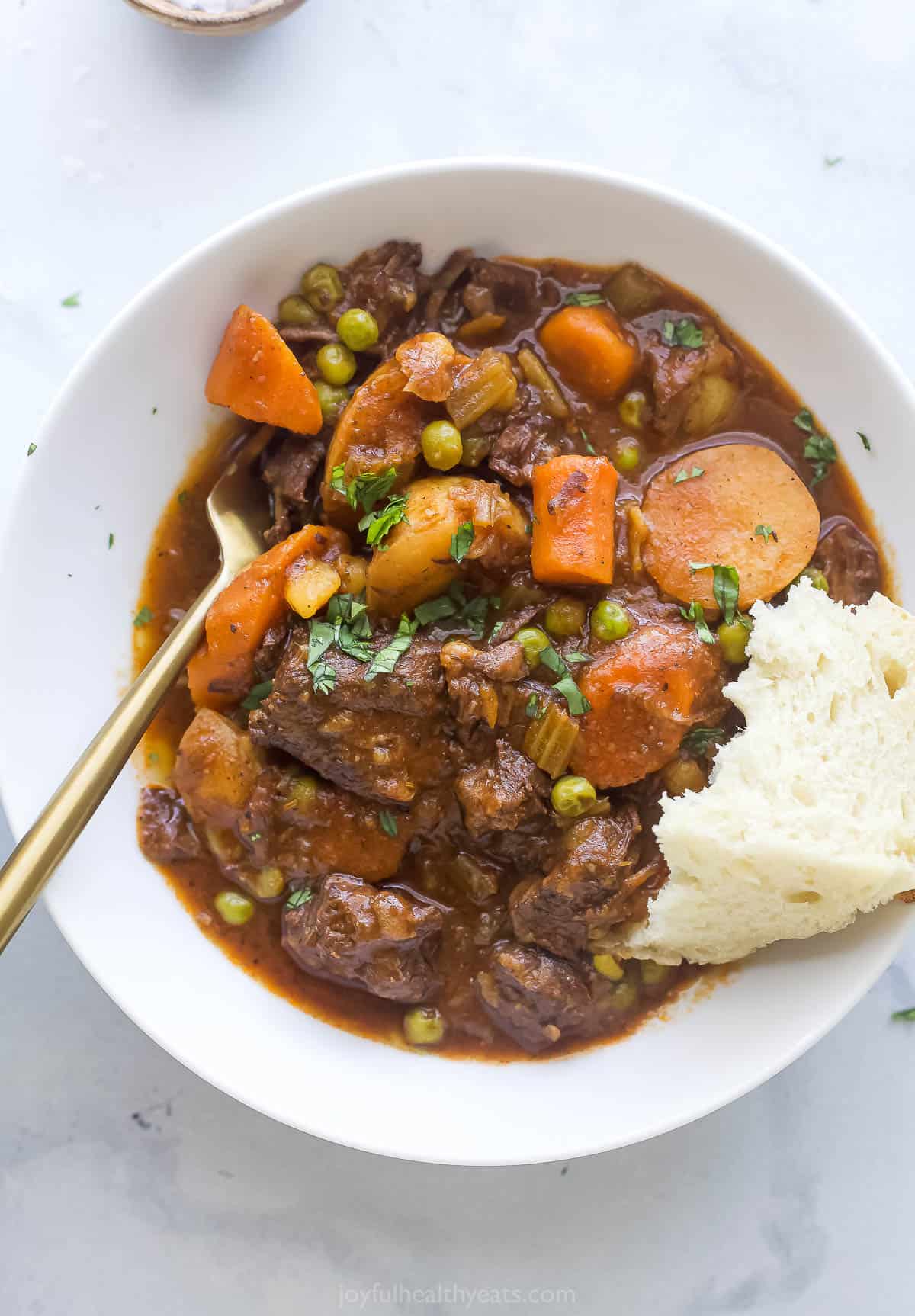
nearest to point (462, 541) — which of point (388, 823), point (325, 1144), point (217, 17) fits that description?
point (388, 823)

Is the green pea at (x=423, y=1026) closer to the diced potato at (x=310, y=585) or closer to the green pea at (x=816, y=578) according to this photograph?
the diced potato at (x=310, y=585)

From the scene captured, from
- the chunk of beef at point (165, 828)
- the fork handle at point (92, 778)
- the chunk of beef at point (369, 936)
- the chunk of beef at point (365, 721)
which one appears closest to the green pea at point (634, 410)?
the chunk of beef at point (365, 721)

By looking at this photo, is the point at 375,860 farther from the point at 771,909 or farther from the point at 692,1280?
the point at 692,1280

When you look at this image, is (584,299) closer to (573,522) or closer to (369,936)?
(573,522)

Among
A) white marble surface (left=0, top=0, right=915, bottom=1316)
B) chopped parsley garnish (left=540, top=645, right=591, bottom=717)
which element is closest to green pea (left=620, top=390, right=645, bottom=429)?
chopped parsley garnish (left=540, top=645, right=591, bottom=717)

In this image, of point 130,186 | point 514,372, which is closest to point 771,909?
point 514,372

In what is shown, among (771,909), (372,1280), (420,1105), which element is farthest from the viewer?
(372,1280)
